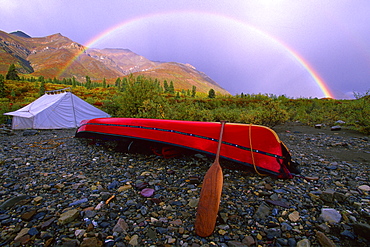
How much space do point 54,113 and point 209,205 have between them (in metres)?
11.8

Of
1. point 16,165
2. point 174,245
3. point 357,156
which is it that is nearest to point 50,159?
point 16,165

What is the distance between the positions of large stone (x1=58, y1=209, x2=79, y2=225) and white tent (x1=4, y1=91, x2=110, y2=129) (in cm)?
1038

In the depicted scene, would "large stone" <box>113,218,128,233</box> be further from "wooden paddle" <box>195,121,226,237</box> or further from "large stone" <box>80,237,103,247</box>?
"wooden paddle" <box>195,121,226,237</box>

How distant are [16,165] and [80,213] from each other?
2988 mm

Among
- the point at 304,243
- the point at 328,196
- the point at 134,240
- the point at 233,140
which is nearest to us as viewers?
the point at 304,243

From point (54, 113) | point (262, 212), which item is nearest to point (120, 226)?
point (262, 212)

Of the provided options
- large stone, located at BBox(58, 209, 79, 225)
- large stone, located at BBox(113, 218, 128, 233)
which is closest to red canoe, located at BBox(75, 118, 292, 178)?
large stone, located at BBox(113, 218, 128, 233)

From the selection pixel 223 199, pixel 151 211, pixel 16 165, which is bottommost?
pixel 16 165

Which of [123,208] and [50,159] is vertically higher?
[123,208]

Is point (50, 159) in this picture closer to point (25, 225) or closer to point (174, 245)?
point (25, 225)

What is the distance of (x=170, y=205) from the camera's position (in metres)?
2.40

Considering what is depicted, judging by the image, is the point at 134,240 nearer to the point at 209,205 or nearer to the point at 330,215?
the point at 209,205

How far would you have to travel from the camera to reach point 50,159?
4.47 meters

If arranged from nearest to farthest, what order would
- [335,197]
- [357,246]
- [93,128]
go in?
[357,246], [335,197], [93,128]
